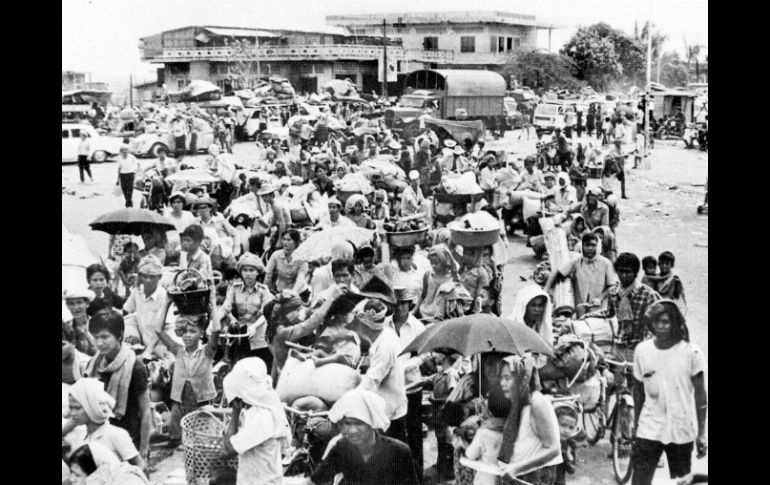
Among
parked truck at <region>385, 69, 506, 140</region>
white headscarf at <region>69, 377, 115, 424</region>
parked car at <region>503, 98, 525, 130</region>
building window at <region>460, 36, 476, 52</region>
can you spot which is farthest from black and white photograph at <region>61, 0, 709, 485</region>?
parked car at <region>503, 98, 525, 130</region>

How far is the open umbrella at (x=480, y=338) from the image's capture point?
17.9 feet

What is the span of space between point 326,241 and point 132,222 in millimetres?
1906

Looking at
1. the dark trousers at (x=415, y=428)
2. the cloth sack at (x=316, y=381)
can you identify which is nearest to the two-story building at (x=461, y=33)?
the dark trousers at (x=415, y=428)

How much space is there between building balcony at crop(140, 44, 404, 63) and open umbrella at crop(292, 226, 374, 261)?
2190 cm

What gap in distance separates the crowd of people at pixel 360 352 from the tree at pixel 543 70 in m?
9.89

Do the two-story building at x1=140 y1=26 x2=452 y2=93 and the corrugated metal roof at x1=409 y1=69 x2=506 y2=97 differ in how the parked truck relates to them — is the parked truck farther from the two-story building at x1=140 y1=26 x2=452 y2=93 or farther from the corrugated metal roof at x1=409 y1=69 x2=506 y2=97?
the two-story building at x1=140 y1=26 x2=452 y2=93

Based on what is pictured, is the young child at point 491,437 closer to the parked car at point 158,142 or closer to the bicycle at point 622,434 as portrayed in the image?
the bicycle at point 622,434

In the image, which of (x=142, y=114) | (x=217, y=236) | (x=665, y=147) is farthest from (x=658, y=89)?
(x=217, y=236)

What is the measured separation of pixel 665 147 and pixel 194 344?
25.0 meters

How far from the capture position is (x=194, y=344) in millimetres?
6668

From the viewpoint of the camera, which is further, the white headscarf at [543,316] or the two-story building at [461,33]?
the two-story building at [461,33]

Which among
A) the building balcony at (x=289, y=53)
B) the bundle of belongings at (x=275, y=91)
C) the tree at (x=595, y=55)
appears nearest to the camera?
the tree at (x=595, y=55)
